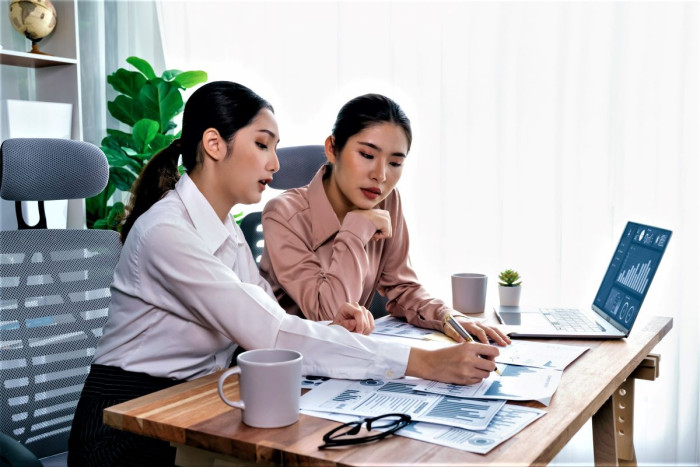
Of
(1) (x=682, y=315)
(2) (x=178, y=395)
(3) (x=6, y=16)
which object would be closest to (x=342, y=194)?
(2) (x=178, y=395)

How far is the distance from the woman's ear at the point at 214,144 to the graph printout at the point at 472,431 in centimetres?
65

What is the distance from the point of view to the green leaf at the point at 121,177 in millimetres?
2979

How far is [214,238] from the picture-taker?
129cm

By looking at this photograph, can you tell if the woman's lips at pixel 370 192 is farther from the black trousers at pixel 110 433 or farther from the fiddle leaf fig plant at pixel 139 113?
the fiddle leaf fig plant at pixel 139 113

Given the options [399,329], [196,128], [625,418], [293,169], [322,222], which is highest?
[196,128]

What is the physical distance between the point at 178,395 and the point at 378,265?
2.92ft

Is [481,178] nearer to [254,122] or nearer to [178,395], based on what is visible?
[254,122]

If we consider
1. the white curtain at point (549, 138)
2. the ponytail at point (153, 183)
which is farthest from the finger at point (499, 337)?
the white curtain at point (549, 138)

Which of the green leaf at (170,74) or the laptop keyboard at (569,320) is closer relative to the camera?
the laptop keyboard at (569,320)

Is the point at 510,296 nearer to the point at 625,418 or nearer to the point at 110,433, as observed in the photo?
the point at 625,418

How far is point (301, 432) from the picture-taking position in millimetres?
796

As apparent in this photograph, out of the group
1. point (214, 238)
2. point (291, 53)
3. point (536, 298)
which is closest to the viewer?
point (214, 238)

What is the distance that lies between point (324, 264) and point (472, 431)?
2.97 ft

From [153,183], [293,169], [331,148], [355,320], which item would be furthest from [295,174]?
[355,320]
